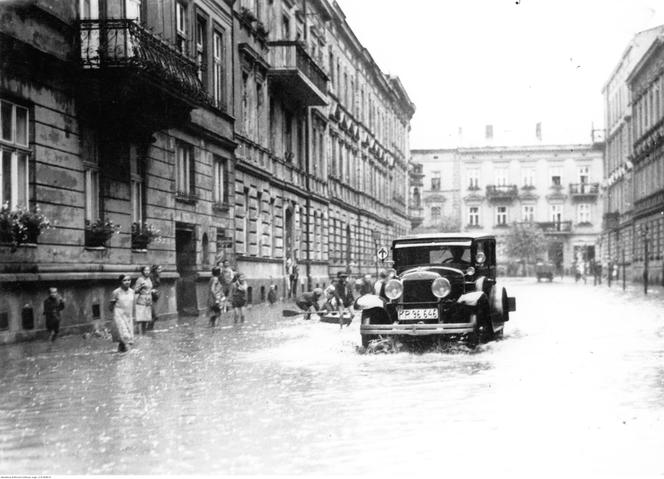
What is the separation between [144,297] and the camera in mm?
17219

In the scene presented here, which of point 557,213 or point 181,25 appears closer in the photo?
point 181,25

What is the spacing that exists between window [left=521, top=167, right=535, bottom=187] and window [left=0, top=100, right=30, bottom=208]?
272ft

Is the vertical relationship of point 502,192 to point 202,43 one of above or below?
above

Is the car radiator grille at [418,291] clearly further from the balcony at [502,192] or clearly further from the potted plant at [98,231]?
the balcony at [502,192]

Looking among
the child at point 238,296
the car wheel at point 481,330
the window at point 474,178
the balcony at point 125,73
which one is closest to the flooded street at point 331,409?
the car wheel at point 481,330

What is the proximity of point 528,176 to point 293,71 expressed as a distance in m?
66.1

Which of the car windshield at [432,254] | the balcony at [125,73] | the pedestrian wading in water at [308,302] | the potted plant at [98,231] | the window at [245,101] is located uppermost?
the window at [245,101]

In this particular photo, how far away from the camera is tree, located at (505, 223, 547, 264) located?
90.9 metres

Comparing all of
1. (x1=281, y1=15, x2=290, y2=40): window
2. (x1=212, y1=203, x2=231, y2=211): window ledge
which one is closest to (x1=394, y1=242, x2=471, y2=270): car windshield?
(x1=212, y1=203, x2=231, y2=211): window ledge

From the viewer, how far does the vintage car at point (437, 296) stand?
1390cm

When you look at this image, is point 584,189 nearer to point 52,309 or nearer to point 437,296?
point 437,296

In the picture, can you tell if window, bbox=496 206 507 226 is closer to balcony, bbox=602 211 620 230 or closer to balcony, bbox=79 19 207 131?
→ balcony, bbox=602 211 620 230

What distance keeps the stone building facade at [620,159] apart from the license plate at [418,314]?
41.8 m

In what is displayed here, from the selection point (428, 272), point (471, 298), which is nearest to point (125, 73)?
point (428, 272)
